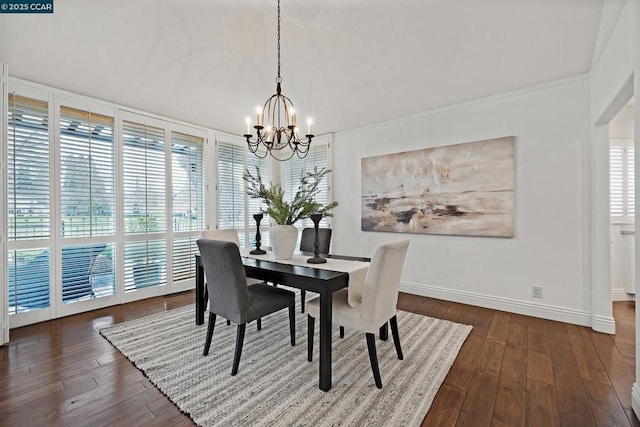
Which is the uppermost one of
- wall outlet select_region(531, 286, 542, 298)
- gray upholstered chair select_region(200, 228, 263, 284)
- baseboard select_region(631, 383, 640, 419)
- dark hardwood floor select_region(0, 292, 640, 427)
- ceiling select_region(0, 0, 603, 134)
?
ceiling select_region(0, 0, 603, 134)

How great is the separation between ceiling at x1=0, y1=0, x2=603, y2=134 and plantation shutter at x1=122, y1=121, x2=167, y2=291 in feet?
1.39

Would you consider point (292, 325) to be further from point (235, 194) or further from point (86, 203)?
point (235, 194)

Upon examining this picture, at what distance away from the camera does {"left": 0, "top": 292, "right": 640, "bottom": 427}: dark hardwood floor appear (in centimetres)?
162

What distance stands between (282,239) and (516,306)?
2.72m

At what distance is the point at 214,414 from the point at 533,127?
385cm

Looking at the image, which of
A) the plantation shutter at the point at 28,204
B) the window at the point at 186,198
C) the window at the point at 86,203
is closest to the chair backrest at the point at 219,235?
the window at the point at 186,198

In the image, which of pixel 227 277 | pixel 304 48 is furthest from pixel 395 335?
pixel 304 48

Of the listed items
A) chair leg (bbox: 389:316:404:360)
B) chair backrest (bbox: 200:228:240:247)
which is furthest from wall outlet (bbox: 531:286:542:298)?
chair backrest (bbox: 200:228:240:247)

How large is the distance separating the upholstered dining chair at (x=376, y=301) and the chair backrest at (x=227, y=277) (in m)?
0.55

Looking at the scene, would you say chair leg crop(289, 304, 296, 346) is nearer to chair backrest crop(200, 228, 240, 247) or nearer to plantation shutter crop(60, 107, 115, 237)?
chair backrest crop(200, 228, 240, 247)

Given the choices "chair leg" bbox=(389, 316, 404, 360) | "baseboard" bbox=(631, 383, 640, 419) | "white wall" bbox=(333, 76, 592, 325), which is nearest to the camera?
"baseboard" bbox=(631, 383, 640, 419)

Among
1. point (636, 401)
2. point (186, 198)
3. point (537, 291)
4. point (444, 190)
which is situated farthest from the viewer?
point (186, 198)

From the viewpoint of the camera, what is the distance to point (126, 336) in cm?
263

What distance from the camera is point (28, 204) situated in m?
2.85
